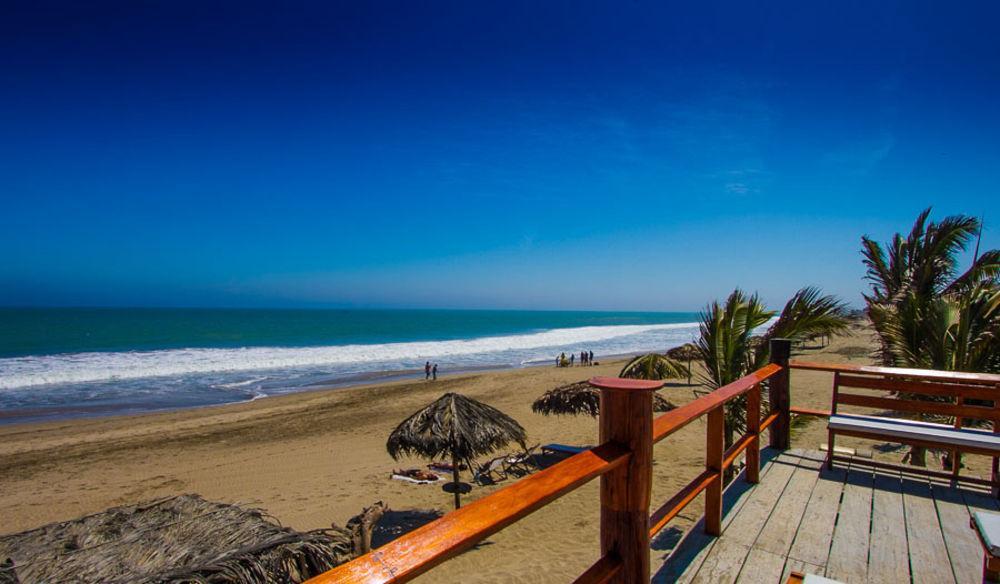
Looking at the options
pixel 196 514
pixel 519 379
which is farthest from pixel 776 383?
pixel 519 379

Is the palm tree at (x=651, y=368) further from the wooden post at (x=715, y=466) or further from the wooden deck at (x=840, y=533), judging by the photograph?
the wooden post at (x=715, y=466)

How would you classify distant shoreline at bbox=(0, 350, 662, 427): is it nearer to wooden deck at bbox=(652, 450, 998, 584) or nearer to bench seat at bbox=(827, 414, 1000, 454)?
wooden deck at bbox=(652, 450, 998, 584)

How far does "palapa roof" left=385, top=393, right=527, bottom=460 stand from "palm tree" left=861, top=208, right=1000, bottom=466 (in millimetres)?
5610

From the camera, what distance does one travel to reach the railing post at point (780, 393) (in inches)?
196

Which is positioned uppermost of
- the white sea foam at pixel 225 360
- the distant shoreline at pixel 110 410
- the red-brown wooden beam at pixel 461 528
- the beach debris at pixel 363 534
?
the red-brown wooden beam at pixel 461 528

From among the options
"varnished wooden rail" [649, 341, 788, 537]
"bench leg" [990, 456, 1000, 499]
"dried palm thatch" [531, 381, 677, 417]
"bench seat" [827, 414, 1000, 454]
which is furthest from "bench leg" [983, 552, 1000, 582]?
A: "dried palm thatch" [531, 381, 677, 417]

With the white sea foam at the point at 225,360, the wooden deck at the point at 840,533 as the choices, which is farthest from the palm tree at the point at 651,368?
the white sea foam at the point at 225,360

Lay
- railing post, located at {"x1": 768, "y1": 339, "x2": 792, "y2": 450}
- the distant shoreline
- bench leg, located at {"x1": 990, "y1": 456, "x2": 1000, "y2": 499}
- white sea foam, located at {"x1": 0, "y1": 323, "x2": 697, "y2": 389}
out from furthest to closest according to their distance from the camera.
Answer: white sea foam, located at {"x1": 0, "y1": 323, "x2": 697, "y2": 389} → the distant shoreline → railing post, located at {"x1": 768, "y1": 339, "x2": 792, "y2": 450} → bench leg, located at {"x1": 990, "y1": 456, "x2": 1000, "y2": 499}

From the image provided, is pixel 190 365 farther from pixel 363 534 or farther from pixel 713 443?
pixel 713 443

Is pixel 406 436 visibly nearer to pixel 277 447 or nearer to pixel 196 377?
pixel 277 447

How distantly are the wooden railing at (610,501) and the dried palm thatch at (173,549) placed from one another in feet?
10.5

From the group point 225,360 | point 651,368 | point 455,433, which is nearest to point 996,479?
point 455,433

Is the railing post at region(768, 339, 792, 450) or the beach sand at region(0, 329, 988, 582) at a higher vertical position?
the railing post at region(768, 339, 792, 450)

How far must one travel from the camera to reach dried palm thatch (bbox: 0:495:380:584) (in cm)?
391
